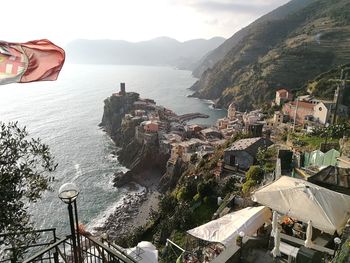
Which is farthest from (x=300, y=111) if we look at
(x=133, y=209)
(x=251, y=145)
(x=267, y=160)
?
(x=133, y=209)

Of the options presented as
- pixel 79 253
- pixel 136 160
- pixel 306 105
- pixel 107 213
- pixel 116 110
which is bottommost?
pixel 107 213

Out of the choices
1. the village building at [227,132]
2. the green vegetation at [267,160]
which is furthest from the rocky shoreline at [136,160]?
the green vegetation at [267,160]

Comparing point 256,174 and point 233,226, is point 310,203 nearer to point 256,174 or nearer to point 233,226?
point 233,226

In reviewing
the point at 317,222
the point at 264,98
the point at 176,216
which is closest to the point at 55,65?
the point at 317,222

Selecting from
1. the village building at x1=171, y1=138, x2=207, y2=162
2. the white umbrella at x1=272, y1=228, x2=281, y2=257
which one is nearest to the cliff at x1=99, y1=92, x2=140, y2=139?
the village building at x1=171, y1=138, x2=207, y2=162

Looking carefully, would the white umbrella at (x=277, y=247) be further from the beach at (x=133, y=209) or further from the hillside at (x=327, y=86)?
the hillside at (x=327, y=86)

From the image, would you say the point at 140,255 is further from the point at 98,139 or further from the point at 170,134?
the point at 98,139
